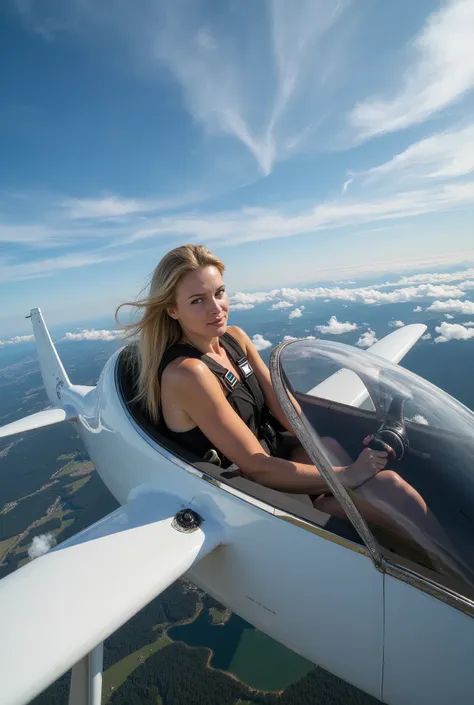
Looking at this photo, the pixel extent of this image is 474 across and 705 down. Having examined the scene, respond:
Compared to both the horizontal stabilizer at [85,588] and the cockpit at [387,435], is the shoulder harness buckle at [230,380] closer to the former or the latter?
the cockpit at [387,435]

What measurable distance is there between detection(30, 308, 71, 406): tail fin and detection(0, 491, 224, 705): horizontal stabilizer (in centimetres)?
493

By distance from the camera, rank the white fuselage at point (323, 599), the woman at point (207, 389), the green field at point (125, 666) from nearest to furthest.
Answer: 1. the white fuselage at point (323, 599)
2. the woman at point (207, 389)
3. the green field at point (125, 666)

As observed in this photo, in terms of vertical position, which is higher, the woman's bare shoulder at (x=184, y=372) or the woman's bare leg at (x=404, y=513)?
the woman's bare shoulder at (x=184, y=372)

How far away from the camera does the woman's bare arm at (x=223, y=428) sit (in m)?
1.74

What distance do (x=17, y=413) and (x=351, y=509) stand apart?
82.4 meters

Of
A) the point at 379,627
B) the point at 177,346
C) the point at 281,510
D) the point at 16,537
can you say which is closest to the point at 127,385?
the point at 177,346

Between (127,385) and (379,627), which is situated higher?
(127,385)

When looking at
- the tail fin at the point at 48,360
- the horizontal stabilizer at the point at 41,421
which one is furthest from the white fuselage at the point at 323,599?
the tail fin at the point at 48,360

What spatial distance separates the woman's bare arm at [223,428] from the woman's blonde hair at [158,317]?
1.03ft

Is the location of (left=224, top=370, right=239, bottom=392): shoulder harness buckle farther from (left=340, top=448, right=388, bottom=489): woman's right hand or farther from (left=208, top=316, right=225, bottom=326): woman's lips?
(left=340, top=448, right=388, bottom=489): woman's right hand

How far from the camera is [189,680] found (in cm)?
2159

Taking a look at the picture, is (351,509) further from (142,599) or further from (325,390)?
(325,390)

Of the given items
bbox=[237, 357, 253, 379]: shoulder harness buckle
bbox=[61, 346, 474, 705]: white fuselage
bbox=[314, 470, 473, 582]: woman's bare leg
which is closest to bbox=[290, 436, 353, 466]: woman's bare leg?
bbox=[314, 470, 473, 582]: woman's bare leg

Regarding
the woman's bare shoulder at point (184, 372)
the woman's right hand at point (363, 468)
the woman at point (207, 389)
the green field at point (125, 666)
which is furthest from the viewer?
the green field at point (125, 666)
